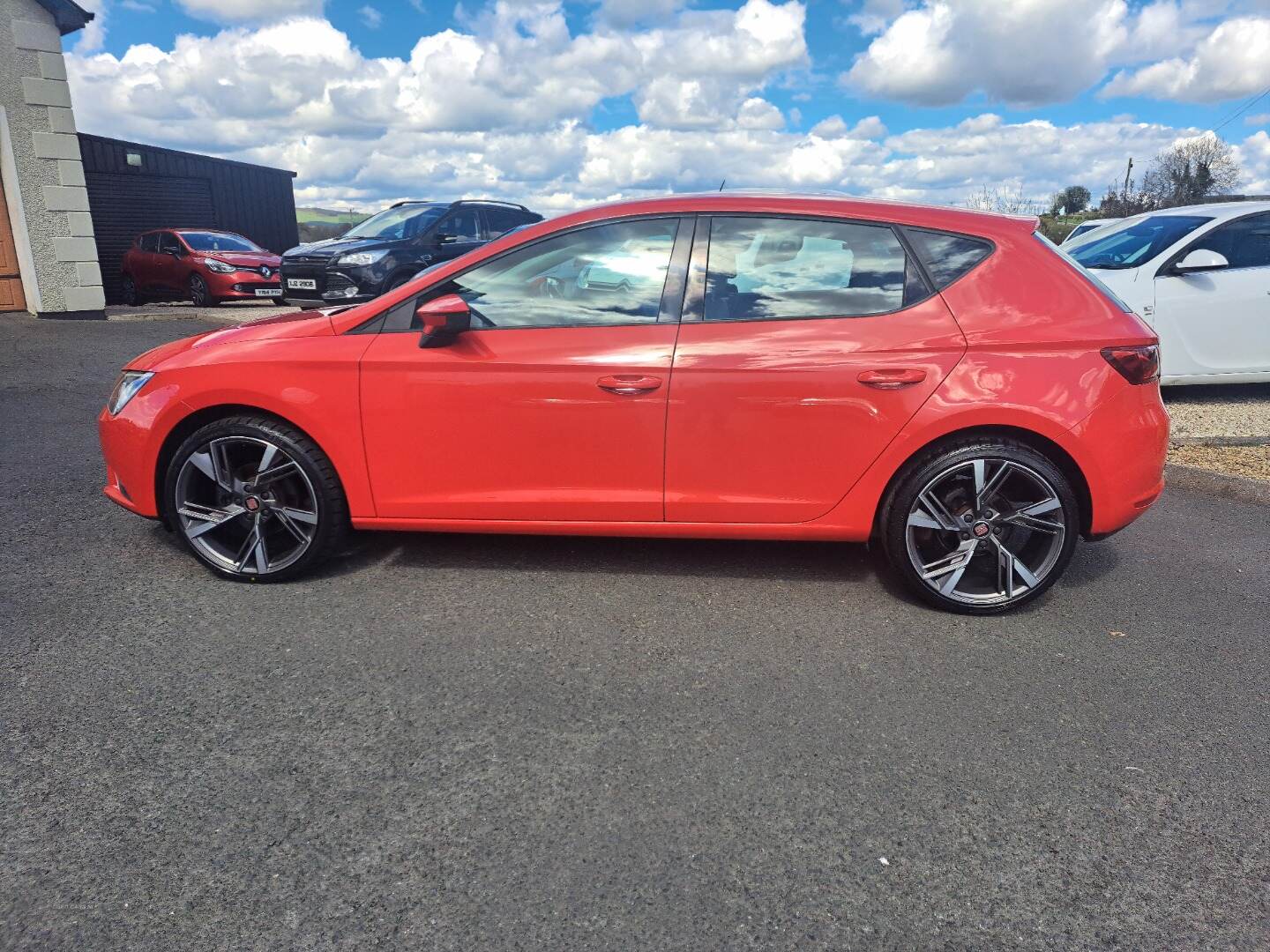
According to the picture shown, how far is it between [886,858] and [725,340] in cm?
203

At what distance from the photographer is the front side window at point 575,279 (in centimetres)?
367

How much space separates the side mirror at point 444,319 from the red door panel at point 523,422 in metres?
0.04

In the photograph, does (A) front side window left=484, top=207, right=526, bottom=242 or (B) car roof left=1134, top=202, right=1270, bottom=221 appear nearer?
(B) car roof left=1134, top=202, right=1270, bottom=221

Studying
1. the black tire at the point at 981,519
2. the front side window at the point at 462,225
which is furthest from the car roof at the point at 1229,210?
the front side window at the point at 462,225

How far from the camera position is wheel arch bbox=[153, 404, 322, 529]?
12.4ft

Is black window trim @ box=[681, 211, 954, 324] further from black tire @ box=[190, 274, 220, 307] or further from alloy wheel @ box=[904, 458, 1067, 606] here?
black tire @ box=[190, 274, 220, 307]

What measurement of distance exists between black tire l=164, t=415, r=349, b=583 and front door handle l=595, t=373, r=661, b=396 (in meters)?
1.27

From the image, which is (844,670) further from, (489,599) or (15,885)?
(15,885)

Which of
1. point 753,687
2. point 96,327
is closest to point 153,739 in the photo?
point 753,687

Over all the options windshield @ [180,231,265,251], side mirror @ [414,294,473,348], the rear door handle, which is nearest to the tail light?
the rear door handle

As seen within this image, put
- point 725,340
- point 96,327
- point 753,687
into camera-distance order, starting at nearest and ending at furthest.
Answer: point 753,687 → point 725,340 → point 96,327

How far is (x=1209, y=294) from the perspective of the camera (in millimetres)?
7137

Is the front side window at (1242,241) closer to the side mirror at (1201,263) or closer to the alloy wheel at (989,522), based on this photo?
the side mirror at (1201,263)

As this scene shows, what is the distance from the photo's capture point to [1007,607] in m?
3.68
